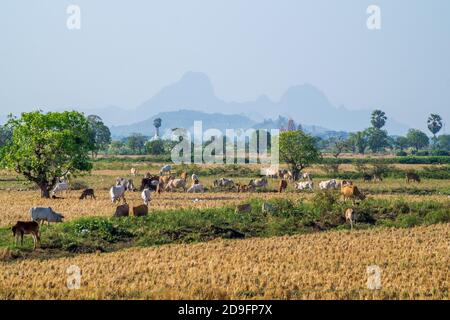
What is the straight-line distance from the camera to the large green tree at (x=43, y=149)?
3875 centimetres

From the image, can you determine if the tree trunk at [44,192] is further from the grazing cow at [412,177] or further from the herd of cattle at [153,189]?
the grazing cow at [412,177]

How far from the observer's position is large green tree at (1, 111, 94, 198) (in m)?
38.8

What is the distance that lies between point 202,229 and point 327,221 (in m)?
5.75

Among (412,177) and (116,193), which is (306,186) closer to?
(412,177)

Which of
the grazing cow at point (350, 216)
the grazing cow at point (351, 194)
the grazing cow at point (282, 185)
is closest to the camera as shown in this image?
the grazing cow at point (350, 216)

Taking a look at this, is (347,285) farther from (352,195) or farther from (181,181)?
(181,181)

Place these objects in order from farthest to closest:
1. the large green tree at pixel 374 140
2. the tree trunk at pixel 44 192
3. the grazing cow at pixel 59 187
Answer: the large green tree at pixel 374 140, the grazing cow at pixel 59 187, the tree trunk at pixel 44 192

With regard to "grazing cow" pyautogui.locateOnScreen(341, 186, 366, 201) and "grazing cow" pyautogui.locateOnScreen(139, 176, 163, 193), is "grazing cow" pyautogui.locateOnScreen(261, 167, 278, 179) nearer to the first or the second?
"grazing cow" pyautogui.locateOnScreen(139, 176, 163, 193)

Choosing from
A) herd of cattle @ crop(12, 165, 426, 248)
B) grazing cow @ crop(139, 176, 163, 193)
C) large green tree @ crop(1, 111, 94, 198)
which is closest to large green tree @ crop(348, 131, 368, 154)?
herd of cattle @ crop(12, 165, 426, 248)

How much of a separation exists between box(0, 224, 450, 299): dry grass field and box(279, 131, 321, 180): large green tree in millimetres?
31815

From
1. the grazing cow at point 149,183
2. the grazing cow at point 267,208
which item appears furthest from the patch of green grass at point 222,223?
the grazing cow at point 149,183

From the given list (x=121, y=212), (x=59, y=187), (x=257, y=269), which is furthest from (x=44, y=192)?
(x=257, y=269)

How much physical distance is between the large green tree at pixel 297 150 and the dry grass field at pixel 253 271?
3181 cm
